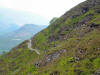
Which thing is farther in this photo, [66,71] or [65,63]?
[65,63]

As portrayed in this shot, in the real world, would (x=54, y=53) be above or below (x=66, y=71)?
above

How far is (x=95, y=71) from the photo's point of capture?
25.4 m

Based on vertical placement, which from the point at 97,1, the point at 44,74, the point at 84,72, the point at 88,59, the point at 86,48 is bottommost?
the point at 44,74

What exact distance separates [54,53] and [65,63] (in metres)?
12.7

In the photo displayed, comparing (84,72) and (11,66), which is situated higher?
(84,72)

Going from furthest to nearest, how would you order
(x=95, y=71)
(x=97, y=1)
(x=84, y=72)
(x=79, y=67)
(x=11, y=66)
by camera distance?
(x=97, y=1), (x=11, y=66), (x=79, y=67), (x=84, y=72), (x=95, y=71)

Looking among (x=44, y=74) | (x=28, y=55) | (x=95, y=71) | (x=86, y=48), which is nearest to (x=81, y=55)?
(x=86, y=48)

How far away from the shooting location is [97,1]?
88438 millimetres

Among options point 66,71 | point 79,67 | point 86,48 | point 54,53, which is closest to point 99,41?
point 86,48

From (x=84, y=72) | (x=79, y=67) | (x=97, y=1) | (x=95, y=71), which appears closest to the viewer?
(x=95, y=71)

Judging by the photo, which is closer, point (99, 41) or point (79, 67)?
point (79, 67)

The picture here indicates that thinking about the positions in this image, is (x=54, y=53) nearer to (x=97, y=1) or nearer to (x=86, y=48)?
(x=86, y=48)

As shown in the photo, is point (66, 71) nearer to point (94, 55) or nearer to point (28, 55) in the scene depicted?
point (94, 55)

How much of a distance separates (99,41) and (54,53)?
18.5 meters
